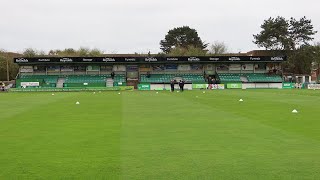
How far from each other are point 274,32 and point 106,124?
95.5m

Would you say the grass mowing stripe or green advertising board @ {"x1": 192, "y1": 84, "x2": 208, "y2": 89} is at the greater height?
the grass mowing stripe

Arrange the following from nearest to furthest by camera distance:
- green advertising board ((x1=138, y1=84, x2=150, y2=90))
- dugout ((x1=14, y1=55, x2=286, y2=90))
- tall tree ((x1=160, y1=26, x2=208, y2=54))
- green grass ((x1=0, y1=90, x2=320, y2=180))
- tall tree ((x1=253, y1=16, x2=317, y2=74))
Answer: green grass ((x1=0, y1=90, x2=320, y2=180)) < green advertising board ((x1=138, y1=84, x2=150, y2=90)) < dugout ((x1=14, y1=55, x2=286, y2=90)) < tall tree ((x1=253, y1=16, x2=317, y2=74)) < tall tree ((x1=160, y1=26, x2=208, y2=54))

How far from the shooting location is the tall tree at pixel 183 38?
473ft


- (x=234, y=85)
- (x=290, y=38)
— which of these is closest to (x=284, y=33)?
(x=290, y=38)

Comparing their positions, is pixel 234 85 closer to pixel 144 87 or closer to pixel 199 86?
pixel 199 86

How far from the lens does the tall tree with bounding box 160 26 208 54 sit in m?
144

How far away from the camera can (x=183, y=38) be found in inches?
5728

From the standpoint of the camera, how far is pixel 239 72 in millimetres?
97625

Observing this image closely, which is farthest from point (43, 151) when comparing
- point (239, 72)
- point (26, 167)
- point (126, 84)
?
point (239, 72)

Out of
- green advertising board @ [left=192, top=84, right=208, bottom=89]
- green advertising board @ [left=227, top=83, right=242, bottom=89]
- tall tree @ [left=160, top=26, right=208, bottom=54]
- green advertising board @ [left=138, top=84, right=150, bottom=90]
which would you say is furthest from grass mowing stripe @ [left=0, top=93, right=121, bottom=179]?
tall tree @ [left=160, top=26, right=208, bottom=54]

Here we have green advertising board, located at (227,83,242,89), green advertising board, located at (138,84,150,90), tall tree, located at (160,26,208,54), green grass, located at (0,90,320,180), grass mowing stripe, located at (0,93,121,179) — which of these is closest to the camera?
green grass, located at (0,90,320,180)

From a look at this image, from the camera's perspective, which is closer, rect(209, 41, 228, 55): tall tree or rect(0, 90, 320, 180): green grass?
rect(0, 90, 320, 180): green grass

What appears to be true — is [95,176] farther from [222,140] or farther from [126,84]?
[126,84]

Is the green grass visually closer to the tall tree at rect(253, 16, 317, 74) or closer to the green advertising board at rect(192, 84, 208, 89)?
the green advertising board at rect(192, 84, 208, 89)
